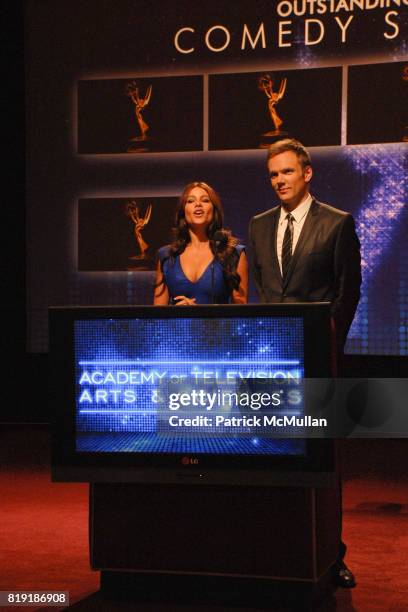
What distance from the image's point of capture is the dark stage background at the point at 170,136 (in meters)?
5.95

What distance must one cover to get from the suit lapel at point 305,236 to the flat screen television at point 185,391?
1.73 feet

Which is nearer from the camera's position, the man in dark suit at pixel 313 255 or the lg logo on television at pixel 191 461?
the lg logo on television at pixel 191 461

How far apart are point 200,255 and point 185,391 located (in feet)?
3.67

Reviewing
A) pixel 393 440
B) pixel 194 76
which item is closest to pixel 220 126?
pixel 194 76

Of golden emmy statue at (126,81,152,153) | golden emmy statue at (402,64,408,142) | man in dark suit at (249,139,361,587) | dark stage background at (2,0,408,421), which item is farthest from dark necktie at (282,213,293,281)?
golden emmy statue at (126,81,152,153)

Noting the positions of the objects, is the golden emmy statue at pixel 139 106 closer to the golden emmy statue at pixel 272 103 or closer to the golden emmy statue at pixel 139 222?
the golden emmy statue at pixel 139 222

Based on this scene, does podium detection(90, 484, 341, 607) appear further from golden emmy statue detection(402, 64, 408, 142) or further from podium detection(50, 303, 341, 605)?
golden emmy statue detection(402, 64, 408, 142)

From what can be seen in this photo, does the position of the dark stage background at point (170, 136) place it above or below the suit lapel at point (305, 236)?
above

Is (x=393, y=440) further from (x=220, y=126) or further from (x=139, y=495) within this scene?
(x=139, y=495)

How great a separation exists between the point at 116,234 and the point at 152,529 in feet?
13.1

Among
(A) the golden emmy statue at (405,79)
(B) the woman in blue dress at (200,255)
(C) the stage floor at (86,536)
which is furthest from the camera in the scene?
(A) the golden emmy statue at (405,79)

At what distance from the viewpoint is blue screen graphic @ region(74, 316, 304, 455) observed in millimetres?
2459

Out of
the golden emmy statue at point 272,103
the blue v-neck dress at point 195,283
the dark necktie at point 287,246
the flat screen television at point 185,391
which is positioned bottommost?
the flat screen television at point 185,391

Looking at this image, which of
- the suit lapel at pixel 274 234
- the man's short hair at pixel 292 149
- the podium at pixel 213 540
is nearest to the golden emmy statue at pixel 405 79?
the suit lapel at pixel 274 234
